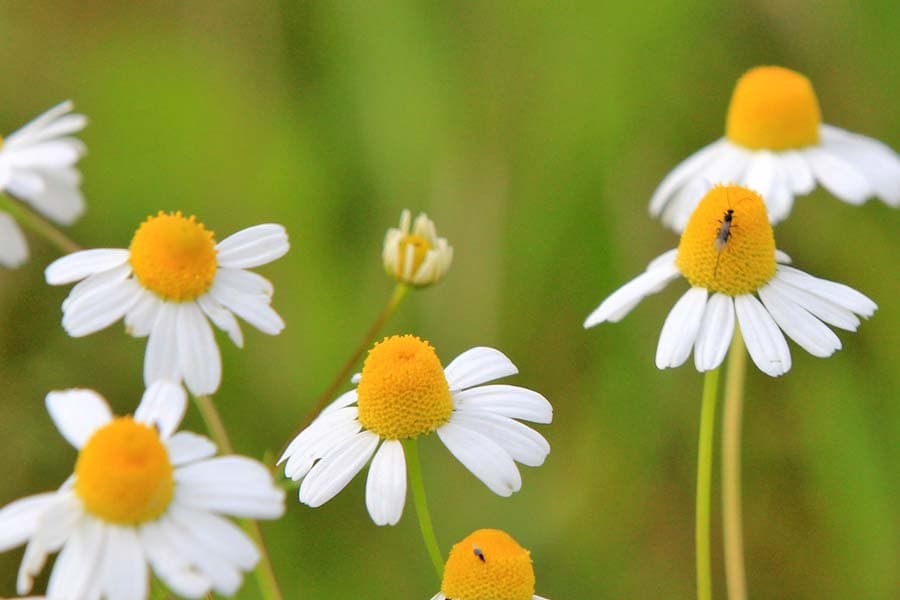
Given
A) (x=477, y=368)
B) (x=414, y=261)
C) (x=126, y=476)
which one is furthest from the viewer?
(x=414, y=261)

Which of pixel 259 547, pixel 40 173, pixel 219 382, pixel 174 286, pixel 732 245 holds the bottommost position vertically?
pixel 259 547

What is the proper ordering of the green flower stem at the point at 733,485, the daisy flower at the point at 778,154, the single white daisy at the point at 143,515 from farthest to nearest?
1. the daisy flower at the point at 778,154
2. the green flower stem at the point at 733,485
3. the single white daisy at the point at 143,515

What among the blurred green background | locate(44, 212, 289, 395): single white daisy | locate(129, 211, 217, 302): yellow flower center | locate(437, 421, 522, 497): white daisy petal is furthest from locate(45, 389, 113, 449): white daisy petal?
the blurred green background

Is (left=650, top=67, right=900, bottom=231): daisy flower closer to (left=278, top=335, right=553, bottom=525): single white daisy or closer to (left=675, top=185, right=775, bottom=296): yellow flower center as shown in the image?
(left=675, top=185, right=775, bottom=296): yellow flower center

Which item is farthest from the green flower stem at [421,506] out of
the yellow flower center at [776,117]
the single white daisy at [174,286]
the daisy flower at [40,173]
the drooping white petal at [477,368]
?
the yellow flower center at [776,117]

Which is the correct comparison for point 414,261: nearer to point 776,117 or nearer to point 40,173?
point 40,173

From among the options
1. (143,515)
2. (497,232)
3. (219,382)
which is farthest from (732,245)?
(497,232)

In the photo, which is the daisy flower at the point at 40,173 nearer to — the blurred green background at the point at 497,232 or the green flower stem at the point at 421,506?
the green flower stem at the point at 421,506

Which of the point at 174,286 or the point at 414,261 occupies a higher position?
the point at 414,261
